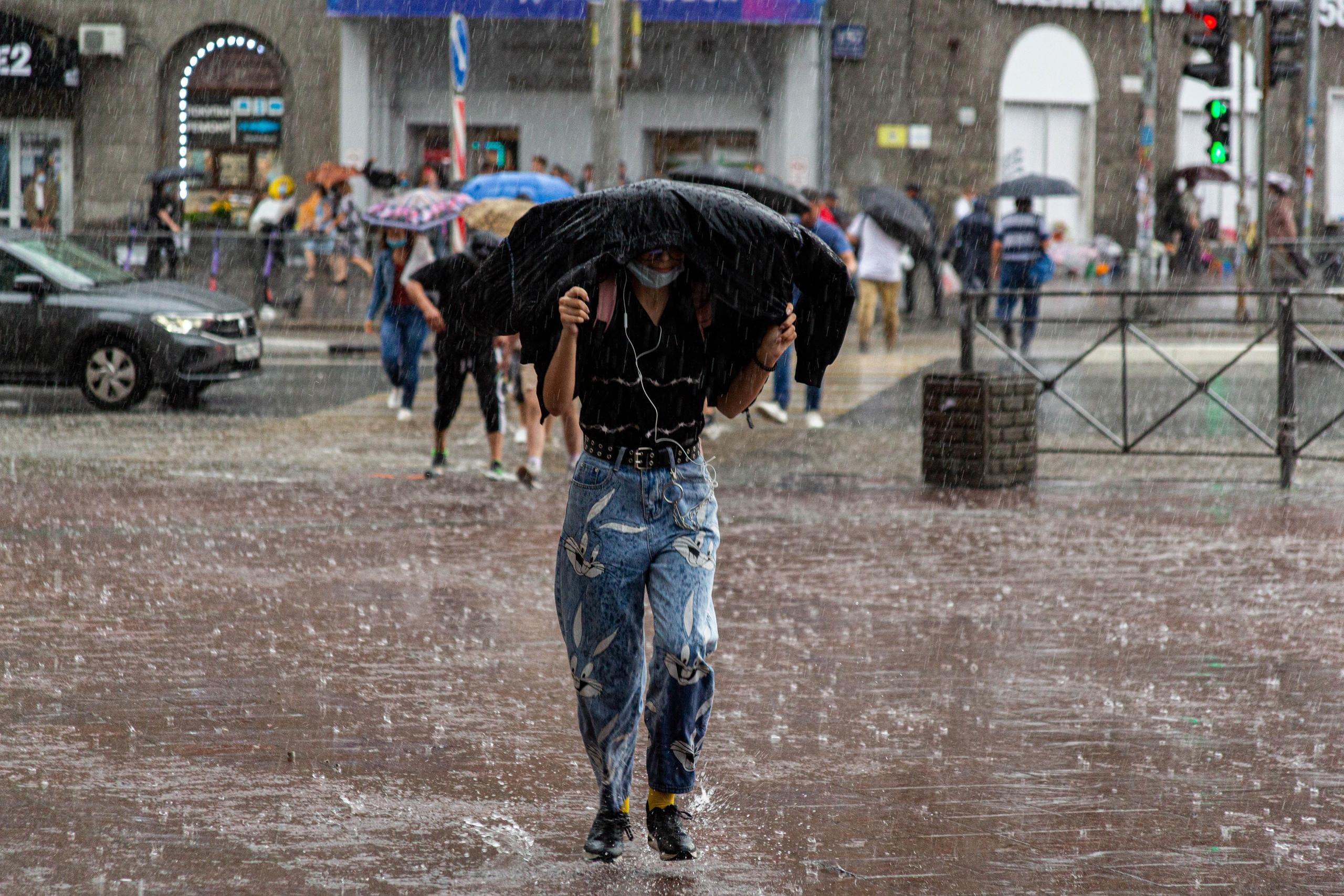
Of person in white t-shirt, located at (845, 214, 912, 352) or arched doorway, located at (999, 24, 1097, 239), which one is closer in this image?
person in white t-shirt, located at (845, 214, 912, 352)

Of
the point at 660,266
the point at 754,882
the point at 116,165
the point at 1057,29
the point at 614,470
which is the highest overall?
the point at 1057,29

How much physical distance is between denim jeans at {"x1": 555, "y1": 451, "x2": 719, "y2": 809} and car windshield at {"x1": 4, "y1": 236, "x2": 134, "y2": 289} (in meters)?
12.4

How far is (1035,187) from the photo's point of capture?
80.2 feet

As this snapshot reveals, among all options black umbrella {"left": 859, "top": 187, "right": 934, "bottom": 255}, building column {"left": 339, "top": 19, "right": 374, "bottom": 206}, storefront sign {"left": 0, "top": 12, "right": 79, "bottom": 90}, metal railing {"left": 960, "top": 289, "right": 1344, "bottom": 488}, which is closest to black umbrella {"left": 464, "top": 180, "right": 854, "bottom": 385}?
metal railing {"left": 960, "top": 289, "right": 1344, "bottom": 488}

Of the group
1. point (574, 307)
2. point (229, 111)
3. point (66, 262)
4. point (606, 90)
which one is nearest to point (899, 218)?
point (606, 90)

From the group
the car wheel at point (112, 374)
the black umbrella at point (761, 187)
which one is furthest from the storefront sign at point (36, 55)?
the black umbrella at point (761, 187)

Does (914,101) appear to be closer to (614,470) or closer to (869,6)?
(869,6)

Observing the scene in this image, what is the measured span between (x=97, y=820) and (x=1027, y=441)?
7.44 metres

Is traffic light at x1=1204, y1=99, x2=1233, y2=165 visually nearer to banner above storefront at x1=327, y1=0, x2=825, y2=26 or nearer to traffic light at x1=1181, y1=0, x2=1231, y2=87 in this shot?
traffic light at x1=1181, y1=0, x2=1231, y2=87

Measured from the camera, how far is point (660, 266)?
166 inches

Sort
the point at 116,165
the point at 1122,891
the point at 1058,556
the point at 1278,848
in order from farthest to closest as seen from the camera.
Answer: the point at 116,165 → the point at 1058,556 → the point at 1278,848 → the point at 1122,891

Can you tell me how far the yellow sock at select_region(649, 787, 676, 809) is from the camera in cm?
436

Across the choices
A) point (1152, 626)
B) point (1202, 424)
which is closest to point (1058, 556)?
point (1152, 626)

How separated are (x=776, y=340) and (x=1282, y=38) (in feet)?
60.8
